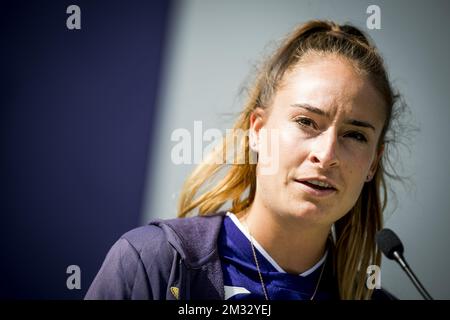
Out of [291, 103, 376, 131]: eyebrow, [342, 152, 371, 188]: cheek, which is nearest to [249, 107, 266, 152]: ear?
[291, 103, 376, 131]: eyebrow

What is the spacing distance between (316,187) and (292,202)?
0.22 ft

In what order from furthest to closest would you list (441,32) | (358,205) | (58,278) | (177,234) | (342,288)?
(441,32)
(58,278)
(358,205)
(342,288)
(177,234)

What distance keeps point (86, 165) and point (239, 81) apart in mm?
570

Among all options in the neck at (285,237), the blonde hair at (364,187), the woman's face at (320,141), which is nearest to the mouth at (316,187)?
the woman's face at (320,141)

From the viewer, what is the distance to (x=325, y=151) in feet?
3.95

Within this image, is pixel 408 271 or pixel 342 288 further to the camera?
pixel 342 288

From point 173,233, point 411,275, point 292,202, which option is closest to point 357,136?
point 292,202

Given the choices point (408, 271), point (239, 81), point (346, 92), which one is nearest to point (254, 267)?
point (408, 271)

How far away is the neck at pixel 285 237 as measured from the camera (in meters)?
1.32

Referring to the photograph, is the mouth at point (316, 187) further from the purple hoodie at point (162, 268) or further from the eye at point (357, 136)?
the purple hoodie at point (162, 268)

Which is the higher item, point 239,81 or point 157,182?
point 239,81

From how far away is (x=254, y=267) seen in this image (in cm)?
129

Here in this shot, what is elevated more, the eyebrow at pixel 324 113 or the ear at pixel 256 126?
the eyebrow at pixel 324 113
